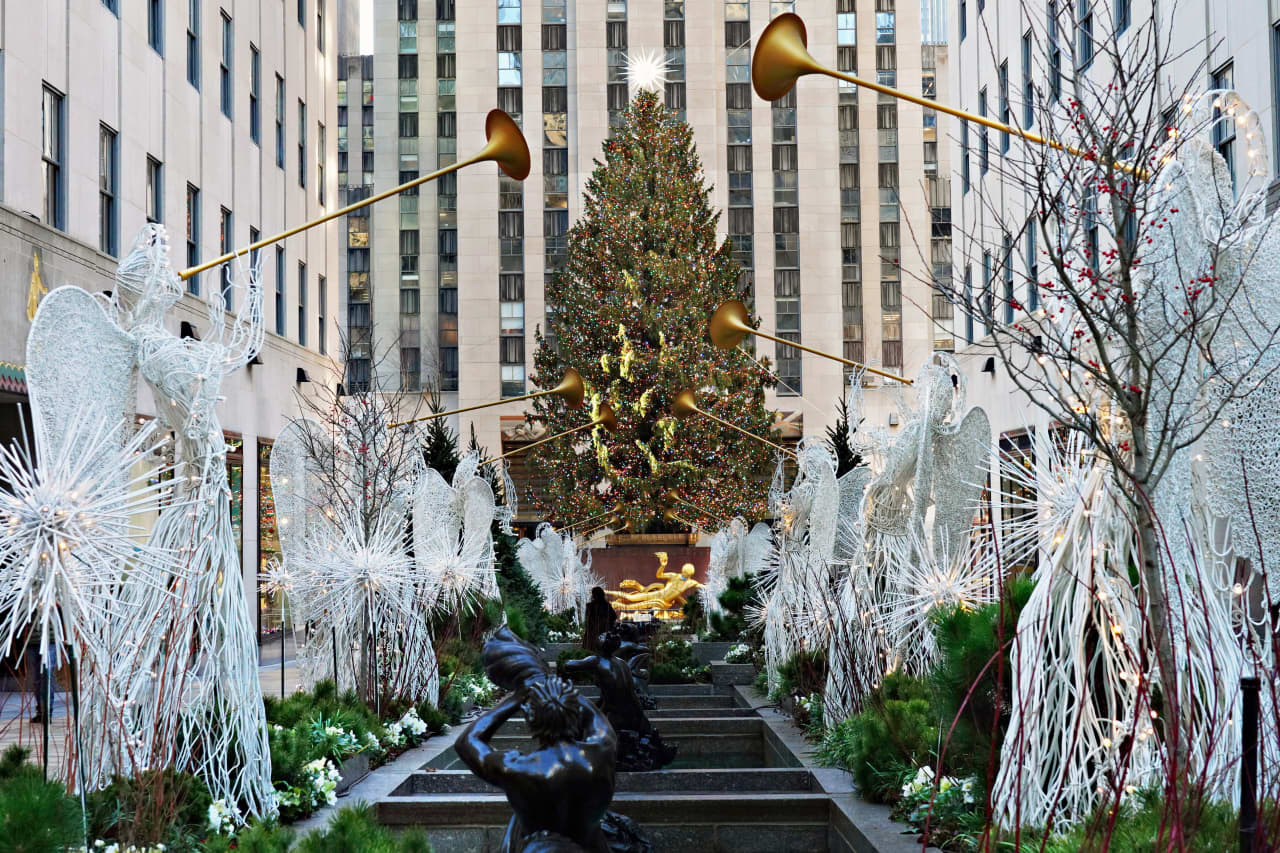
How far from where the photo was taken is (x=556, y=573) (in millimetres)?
31641

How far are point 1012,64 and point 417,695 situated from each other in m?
19.8

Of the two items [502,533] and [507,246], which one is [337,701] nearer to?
[502,533]

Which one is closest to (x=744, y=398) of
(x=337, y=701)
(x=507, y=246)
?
(x=507, y=246)

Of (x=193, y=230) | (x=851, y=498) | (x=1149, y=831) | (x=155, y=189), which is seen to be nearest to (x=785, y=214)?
(x=193, y=230)

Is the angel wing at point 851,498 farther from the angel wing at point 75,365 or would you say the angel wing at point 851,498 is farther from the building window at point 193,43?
the building window at point 193,43

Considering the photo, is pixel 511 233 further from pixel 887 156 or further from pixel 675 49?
pixel 887 156

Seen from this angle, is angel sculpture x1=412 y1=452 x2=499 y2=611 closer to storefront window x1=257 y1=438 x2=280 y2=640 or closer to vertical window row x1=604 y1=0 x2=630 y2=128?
storefront window x1=257 y1=438 x2=280 y2=640

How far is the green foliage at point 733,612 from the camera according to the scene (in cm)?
2395

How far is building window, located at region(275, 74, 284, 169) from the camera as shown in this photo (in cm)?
2936

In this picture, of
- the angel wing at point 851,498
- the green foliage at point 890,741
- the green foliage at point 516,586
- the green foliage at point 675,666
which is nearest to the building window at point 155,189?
the green foliage at point 516,586

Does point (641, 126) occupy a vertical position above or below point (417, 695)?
above

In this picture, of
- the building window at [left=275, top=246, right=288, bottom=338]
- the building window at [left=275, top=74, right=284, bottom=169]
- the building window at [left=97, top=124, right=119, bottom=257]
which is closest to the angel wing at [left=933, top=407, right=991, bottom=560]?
the building window at [left=97, top=124, right=119, bottom=257]

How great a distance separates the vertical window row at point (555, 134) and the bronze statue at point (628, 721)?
44.4 meters

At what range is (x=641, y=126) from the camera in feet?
143
